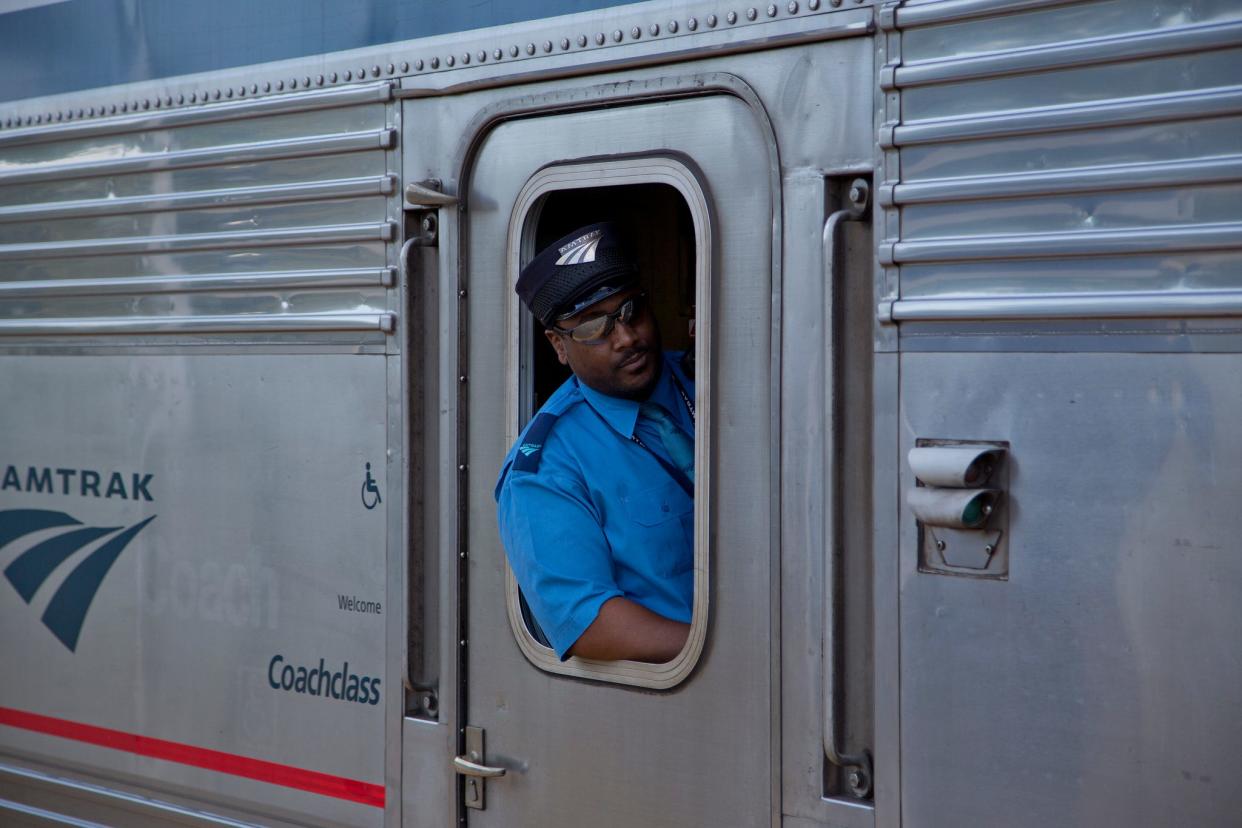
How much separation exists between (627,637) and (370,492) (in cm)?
77

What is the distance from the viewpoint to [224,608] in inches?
127

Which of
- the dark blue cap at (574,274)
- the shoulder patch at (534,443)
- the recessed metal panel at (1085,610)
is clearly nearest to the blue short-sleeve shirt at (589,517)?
the shoulder patch at (534,443)

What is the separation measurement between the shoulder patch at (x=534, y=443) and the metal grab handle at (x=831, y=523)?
65 cm

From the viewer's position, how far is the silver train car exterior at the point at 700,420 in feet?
6.54

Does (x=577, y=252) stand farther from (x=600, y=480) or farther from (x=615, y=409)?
(x=600, y=480)

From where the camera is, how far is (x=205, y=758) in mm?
3270

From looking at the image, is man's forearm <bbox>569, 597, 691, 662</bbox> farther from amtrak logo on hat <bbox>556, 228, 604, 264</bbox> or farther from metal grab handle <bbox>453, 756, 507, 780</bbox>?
amtrak logo on hat <bbox>556, 228, 604, 264</bbox>

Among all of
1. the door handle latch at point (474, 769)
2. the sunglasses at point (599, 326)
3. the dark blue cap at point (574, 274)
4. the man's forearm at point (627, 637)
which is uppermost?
the dark blue cap at point (574, 274)

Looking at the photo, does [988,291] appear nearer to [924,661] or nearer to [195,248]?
[924,661]

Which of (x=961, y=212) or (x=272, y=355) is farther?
(x=272, y=355)

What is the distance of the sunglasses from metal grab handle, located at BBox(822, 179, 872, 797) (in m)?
0.56

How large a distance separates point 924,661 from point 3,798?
113 inches

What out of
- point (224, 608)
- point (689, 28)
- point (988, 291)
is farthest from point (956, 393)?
point (224, 608)

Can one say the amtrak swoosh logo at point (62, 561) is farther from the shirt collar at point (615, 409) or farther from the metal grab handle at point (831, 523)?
the metal grab handle at point (831, 523)
